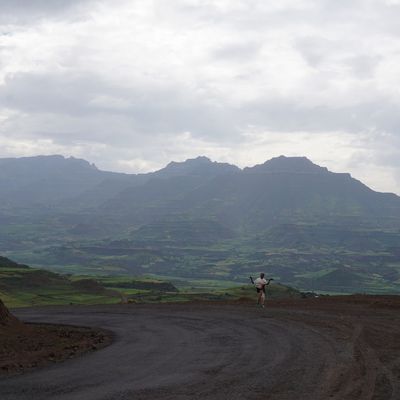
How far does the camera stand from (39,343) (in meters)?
22.7

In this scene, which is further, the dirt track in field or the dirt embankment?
the dirt embankment

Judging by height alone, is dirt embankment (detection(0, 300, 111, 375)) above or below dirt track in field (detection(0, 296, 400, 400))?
below

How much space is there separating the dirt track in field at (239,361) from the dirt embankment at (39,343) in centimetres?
92

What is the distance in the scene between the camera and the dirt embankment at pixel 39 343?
60.7ft

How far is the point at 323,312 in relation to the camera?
1197 inches

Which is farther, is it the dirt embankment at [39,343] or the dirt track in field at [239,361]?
the dirt embankment at [39,343]

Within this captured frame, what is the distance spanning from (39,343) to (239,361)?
32.2 ft

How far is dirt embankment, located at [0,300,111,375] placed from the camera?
60.7 feet

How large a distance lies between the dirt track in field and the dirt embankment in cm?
92

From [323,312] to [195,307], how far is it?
10.1 meters

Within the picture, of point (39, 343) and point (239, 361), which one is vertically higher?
point (239, 361)

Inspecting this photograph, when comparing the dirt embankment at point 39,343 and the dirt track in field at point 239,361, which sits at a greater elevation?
the dirt track in field at point 239,361

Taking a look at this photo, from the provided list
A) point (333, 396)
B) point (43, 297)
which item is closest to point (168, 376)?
point (333, 396)

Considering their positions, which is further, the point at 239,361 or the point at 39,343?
the point at 39,343
